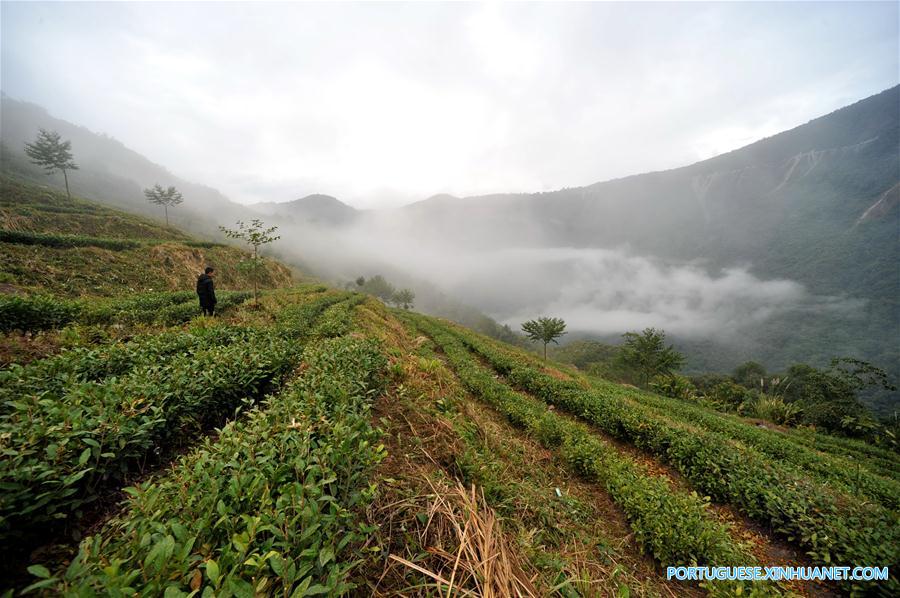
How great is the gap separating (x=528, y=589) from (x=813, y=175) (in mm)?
225242

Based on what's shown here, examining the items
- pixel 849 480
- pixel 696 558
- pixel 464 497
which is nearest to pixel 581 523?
pixel 696 558

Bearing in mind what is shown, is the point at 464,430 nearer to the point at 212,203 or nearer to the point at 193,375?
the point at 193,375

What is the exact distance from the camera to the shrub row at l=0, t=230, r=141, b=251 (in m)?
17.3

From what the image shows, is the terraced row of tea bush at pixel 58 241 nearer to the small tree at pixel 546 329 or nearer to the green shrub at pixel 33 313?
the green shrub at pixel 33 313

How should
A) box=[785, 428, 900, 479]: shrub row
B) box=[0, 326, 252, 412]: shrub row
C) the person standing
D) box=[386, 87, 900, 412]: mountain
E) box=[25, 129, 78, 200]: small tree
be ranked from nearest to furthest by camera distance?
1. box=[0, 326, 252, 412]: shrub row
2. the person standing
3. box=[785, 428, 900, 479]: shrub row
4. box=[25, 129, 78, 200]: small tree
5. box=[386, 87, 900, 412]: mountain

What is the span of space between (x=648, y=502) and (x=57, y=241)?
3230cm

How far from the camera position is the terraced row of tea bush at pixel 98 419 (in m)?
2.10

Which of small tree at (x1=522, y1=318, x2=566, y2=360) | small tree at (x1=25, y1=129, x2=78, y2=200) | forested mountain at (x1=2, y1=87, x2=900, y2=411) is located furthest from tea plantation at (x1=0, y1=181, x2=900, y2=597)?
forested mountain at (x1=2, y1=87, x2=900, y2=411)

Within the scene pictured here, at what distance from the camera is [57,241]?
1898 cm

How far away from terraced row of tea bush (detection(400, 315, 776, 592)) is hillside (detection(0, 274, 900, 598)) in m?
0.04

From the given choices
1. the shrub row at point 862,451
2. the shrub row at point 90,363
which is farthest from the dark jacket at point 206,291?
the shrub row at point 862,451

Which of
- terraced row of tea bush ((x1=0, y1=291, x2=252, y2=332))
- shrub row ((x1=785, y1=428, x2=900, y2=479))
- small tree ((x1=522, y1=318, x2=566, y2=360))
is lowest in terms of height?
shrub row ((x1=785, y1=428, x2=900, y2=479))

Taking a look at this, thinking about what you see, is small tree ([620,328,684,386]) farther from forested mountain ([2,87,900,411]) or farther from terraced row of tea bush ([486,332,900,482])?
forested mountain ([2,87,900,411])

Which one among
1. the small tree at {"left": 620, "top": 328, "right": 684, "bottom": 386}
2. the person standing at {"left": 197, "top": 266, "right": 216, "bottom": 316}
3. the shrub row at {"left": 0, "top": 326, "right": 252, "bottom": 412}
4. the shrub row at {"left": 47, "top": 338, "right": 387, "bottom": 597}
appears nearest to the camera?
the shrub row at {"left": 47, "top": 338, "right": 387, "bottom": 597}
